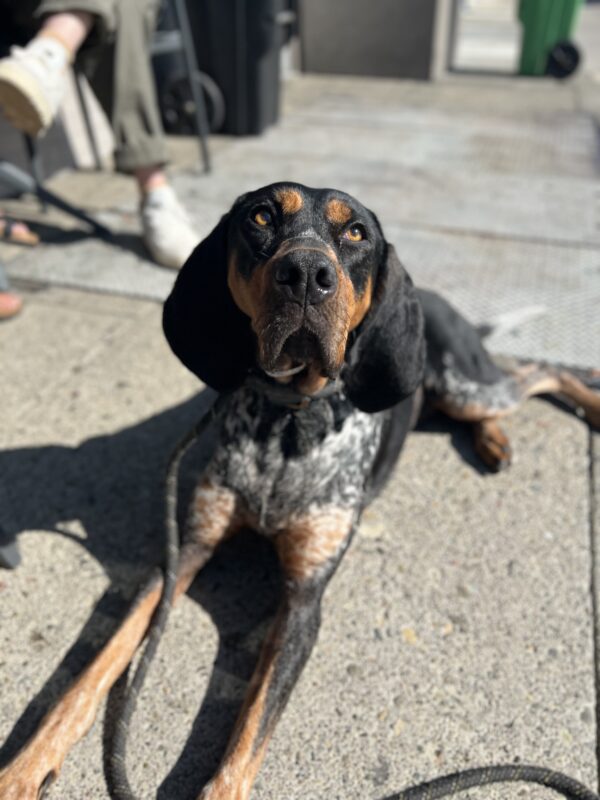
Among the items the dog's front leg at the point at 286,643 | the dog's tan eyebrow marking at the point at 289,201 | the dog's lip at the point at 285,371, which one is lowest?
the dog's front leg at the point at 286,643

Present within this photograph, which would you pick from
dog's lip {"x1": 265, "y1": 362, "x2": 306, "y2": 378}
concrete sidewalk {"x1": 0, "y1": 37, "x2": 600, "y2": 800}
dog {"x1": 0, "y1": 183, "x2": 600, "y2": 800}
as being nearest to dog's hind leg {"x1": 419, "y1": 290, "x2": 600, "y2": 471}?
concrete sidewalk {"x1": 0, "y1": 37, "x2": 600, "y2": 800}

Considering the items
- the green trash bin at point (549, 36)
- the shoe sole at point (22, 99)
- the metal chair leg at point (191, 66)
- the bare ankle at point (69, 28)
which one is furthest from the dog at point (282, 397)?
the green trash bin at point (549, 36)

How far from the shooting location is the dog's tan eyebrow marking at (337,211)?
1.99 m

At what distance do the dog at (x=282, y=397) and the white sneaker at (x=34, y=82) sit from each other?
191 cm

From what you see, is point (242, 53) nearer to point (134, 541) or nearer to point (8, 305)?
point (8, 305)

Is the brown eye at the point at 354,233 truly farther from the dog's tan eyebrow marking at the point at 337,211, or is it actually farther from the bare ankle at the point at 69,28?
the bare ankle at the point at 69,28

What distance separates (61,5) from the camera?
3639mm

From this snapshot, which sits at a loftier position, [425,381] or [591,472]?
[425,381]

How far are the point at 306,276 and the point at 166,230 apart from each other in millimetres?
2977

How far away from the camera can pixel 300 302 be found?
1.80m

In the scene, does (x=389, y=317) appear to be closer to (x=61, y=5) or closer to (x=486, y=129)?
(x=61, y=5)

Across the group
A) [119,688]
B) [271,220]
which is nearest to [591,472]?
[271,220]

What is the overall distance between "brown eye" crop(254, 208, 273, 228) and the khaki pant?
8.48 ft

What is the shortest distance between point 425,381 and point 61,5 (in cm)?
282
